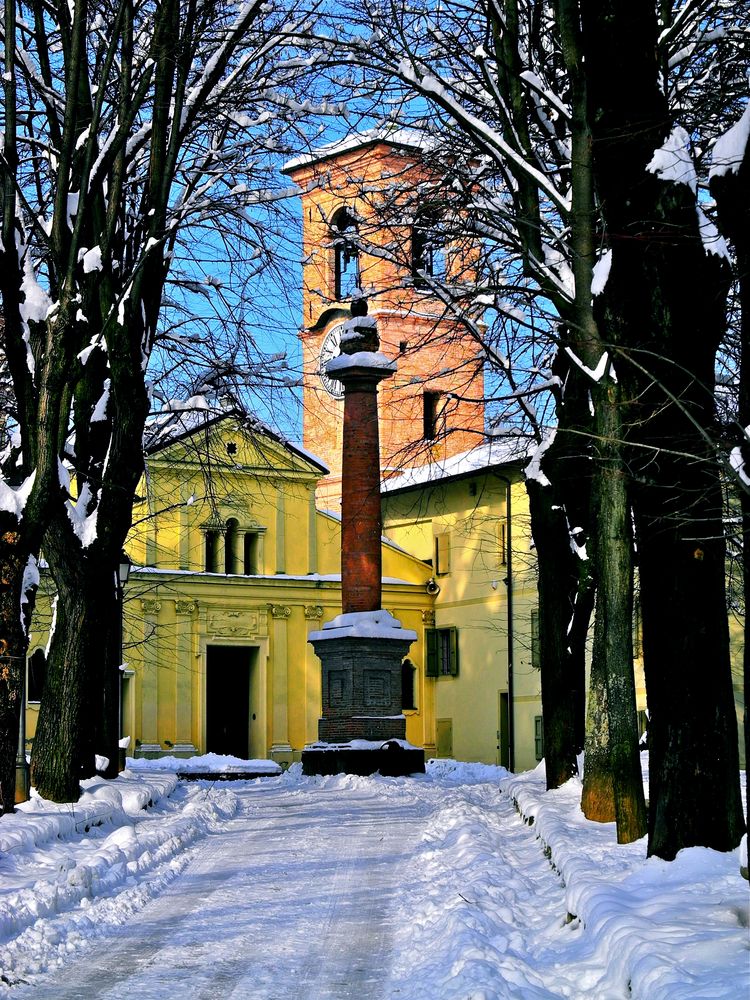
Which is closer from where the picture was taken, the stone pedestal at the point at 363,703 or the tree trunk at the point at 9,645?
the tree trunk at the point at 9,645

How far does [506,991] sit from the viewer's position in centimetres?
728

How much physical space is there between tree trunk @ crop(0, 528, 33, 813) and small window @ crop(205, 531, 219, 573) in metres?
37.3

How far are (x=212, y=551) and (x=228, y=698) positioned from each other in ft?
18.2

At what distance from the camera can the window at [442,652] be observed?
2136 inches

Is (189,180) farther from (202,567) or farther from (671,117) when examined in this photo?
(202,567)

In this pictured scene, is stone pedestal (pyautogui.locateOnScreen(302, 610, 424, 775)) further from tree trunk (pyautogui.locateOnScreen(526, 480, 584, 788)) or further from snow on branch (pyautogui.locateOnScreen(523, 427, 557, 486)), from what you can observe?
snow on branch (pyautogui.locateOnScreen(523, 427, 557, 486))

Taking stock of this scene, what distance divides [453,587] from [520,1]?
38582 mm

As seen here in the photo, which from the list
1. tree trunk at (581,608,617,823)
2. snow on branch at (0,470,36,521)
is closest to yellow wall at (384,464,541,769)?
tree trunk at (581,608,617,823)

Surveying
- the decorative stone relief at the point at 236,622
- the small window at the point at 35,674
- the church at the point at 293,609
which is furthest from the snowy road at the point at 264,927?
the decorative stone relief at the point at 236,622

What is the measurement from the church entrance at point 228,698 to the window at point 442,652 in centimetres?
716

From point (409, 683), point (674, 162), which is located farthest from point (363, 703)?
point (409, 683)

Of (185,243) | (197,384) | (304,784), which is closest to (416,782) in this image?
(304,784)

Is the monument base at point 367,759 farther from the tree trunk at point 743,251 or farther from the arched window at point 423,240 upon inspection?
the tree trunk at point 743,251

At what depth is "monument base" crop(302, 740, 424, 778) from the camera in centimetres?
3133
